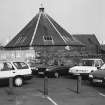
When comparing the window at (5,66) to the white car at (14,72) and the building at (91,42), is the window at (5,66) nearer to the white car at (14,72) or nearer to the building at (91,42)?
the white car at (14,72)

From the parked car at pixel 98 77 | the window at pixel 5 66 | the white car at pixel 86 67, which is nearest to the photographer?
the parked car at pixel 98 77

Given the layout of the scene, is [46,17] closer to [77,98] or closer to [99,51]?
[99,51]

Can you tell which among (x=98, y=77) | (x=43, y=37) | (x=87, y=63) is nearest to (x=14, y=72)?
(x=98, y=77)

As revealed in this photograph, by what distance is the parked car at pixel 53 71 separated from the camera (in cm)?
2014

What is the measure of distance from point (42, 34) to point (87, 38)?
28224 mm

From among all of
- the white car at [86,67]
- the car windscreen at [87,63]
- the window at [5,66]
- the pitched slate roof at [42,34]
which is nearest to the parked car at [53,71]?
the white car at [86,67]

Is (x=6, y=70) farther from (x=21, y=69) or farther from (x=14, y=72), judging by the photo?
(x=21, y=69)

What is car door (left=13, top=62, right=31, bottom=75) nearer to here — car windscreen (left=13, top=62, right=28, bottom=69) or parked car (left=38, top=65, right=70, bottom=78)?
car windscreen (left=13, top=62, right=28, bottom=69)

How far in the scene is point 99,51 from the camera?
6175 centimetres

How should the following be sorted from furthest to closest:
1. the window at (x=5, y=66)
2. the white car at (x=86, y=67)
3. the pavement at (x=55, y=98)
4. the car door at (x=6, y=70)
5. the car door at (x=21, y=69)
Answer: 1. the white car at (x=86, y=67)
2. the car door at (x=21, y=69)
3. the window at (x=5, y=66)
4. the car door at (x=6, y=70)
5. the pavement at (x=55, y=98)

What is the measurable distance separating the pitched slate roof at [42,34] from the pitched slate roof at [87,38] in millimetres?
21252

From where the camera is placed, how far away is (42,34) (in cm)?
4066

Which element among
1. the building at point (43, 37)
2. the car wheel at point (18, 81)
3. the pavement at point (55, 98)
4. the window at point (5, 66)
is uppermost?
the building at point (43, 37)

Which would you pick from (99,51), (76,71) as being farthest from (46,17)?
(76,71)
